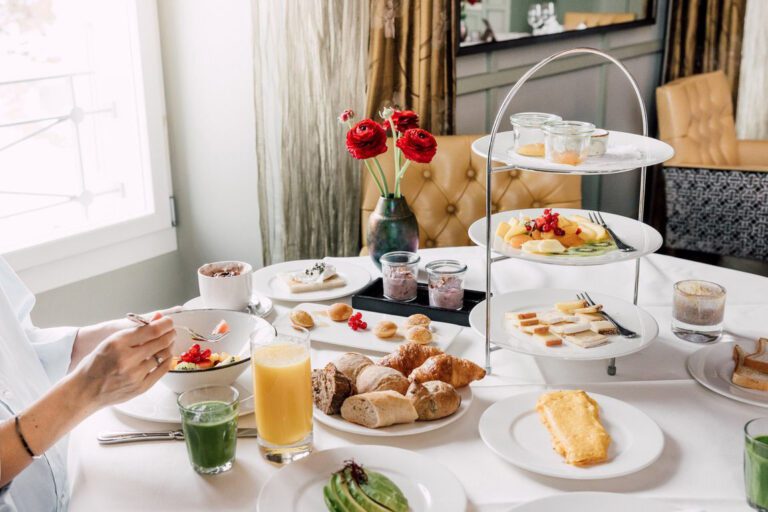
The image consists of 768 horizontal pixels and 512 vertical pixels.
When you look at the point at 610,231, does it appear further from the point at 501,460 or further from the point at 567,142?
the point at 501,460

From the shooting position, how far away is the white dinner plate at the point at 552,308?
135cm

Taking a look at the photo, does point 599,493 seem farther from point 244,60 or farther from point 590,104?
point 590,104

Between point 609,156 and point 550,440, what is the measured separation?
54cm

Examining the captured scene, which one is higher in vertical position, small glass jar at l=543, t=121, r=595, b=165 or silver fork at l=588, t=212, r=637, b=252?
small glass jar at l=543, t=121, r=595, b=165

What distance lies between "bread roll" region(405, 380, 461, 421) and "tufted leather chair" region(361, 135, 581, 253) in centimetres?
135

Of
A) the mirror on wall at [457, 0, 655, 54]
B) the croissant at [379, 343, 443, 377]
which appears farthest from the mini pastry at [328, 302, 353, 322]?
the mirror on wall at [457, 0, 655, 54]

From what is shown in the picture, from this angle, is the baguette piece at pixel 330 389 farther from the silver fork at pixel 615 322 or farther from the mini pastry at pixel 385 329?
the silver fork at pixel 615 322

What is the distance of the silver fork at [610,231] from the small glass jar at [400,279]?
1.21 feet

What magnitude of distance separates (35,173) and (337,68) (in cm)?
98

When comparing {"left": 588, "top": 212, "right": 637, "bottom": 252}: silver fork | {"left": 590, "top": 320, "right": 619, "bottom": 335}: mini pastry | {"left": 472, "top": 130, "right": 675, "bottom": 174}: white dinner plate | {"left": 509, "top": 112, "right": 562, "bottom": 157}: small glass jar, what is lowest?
{"left": 590, "top": 320, "right": 619, "bottom": 335}: mini pastry

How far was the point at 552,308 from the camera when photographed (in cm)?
157

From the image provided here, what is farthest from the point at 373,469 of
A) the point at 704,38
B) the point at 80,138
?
the point at 704,38

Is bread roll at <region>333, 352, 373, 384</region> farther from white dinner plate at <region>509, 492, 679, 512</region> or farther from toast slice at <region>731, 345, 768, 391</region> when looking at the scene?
toast slice at <region>731, 345, 768, 391</region>

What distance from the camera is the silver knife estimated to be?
120cm
